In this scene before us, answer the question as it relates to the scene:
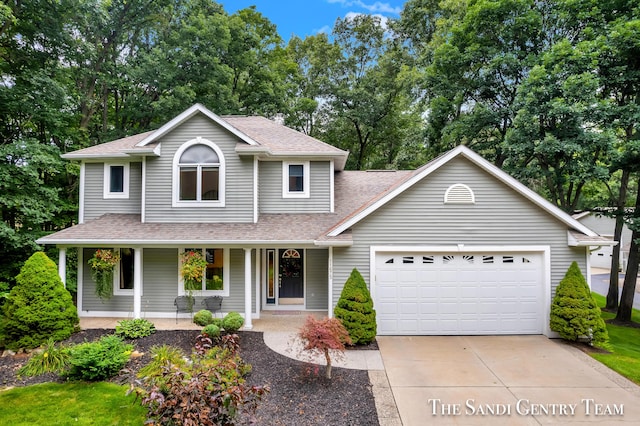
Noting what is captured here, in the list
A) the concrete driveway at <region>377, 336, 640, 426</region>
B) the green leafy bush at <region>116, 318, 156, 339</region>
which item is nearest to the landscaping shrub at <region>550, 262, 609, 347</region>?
the concrete driveway at <region>377, 336, 640, 426</region>

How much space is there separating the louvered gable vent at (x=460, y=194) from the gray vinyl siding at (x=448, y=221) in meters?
0.13

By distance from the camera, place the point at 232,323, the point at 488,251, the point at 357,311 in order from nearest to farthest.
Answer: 1. the point at 357,311
2. the point at 232,323
3. the point at 488,251

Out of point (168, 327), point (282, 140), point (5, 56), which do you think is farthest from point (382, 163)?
point (5, 56)

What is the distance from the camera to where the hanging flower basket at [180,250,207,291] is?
32.5ft

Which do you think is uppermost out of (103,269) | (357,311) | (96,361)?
(103,269)

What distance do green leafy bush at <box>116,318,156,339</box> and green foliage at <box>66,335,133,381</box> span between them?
1.89 m

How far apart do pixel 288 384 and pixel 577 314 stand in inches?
309

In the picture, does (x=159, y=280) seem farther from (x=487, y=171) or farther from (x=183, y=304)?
(x=487, y=171)

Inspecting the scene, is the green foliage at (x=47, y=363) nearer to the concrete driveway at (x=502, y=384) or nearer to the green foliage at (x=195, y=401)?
the green foliage at (x=195, y=401)

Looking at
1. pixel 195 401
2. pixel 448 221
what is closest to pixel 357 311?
pixel 448 221

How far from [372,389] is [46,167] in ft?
49.5

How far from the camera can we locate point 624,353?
8.48 metres

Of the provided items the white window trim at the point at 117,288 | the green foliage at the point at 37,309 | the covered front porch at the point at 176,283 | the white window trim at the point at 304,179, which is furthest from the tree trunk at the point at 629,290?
the green foliage at the point at 37,309

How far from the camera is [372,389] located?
6.29 meters
